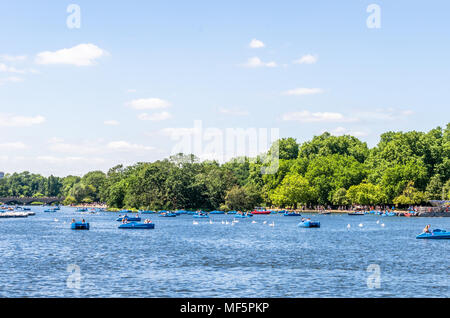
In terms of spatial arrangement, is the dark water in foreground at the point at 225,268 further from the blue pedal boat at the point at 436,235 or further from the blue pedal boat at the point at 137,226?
the blue pedal boat at the point at 137,226

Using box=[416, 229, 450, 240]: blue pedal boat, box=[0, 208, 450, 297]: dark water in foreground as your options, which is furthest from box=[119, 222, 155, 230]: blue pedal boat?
box=[416, 229, 450, 240]: blue pedal boat

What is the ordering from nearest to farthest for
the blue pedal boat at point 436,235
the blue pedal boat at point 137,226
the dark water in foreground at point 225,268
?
the dark water in foreground at point 225,268 → the blue pedal boat at point 436,235 → the blue pedal boat at point 137,226

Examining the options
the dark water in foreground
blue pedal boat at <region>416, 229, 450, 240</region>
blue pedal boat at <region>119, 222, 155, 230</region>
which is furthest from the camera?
blue pedal boat at <region>119, 222, 155, 230</region>

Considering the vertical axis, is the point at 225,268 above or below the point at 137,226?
above

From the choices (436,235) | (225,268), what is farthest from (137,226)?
(225,268)

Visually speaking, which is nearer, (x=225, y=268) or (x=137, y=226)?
(x=225, y=268)

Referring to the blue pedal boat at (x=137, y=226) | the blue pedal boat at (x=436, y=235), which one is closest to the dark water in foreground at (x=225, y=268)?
the blue pedal boat at (x=436, y=235)

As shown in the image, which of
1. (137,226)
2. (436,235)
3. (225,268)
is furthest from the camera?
(137,226)

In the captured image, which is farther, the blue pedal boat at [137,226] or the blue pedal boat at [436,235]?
the blue pedal boat at [137,226]

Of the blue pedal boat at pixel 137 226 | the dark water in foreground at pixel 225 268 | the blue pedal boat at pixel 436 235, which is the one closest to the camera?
the dark water in foreground at pixel 225 268

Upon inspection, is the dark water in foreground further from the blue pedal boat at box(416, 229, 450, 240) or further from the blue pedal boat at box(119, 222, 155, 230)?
the blue pedal boat at box(119, 222, 155, 230)

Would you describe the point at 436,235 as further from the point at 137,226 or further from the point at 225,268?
the point at 137,226
